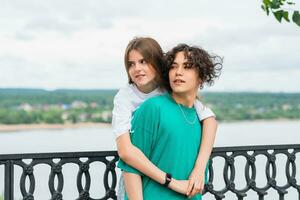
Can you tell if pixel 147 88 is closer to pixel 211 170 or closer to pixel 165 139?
pixel 165 139

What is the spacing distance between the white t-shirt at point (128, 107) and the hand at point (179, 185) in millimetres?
296

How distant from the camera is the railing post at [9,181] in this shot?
10.5ft

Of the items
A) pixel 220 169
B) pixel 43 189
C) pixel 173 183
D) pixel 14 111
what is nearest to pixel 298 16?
pixel 220 169

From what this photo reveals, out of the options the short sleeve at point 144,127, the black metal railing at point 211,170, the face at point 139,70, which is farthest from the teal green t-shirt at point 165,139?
the black metal railing at point 211,170

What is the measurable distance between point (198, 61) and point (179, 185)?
1.73 ft

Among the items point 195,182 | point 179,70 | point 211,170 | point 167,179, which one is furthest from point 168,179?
point 211,170

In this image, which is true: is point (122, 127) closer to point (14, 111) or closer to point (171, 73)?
point (171, 73)

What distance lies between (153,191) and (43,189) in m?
0.86

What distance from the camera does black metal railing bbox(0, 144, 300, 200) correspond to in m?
3.22

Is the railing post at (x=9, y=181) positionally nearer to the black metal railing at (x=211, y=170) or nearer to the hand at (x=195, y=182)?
the black metal railing at (x=211, y=170)

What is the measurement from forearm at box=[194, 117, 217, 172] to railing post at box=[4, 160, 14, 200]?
3.25 ft

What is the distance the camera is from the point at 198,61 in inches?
108

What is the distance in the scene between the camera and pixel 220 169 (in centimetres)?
365

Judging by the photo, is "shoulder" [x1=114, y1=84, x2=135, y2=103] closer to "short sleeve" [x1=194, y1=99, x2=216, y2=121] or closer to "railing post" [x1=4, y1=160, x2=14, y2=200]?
"short sleeve" [x1=194, y1=99, x2=216, y2=121]
